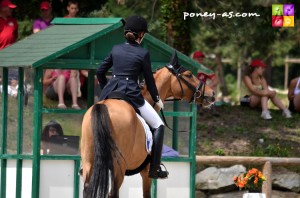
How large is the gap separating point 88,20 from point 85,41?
79cm

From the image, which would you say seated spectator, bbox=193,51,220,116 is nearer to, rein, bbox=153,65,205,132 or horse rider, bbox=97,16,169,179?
rein, bbox=153,65,205,132

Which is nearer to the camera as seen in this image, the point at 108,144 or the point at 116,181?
the point at 108,144

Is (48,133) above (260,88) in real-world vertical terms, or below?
below

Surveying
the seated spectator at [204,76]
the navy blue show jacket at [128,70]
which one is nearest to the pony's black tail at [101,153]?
the navy blue show jacket at [128,70]

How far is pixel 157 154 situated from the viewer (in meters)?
9.25

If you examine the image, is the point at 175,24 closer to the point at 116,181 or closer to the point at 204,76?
the point at 204,76

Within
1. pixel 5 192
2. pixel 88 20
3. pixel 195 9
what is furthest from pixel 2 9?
pixel 195 9

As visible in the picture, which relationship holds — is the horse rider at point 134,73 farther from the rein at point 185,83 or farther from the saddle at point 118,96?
the rein at point 185,83

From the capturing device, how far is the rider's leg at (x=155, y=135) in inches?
355

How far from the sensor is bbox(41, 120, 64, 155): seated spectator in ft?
33.7

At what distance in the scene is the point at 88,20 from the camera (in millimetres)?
10898

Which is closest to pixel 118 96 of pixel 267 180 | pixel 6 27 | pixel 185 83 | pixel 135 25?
pixel 135 25

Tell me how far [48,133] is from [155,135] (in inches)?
67.3

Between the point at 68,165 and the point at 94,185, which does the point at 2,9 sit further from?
the point at 94,185
